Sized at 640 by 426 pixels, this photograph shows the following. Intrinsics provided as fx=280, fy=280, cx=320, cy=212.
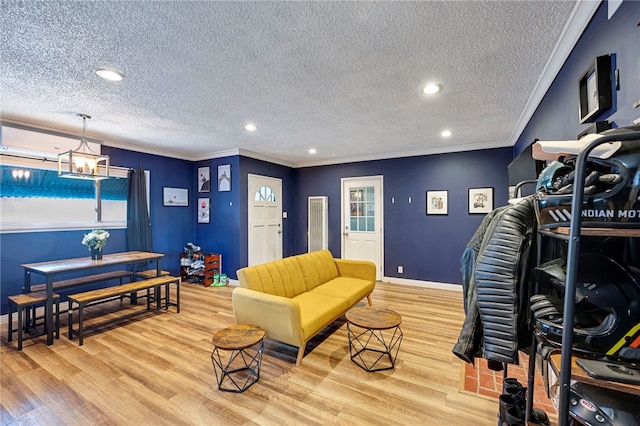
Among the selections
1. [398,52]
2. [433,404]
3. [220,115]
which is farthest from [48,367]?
[398,52]

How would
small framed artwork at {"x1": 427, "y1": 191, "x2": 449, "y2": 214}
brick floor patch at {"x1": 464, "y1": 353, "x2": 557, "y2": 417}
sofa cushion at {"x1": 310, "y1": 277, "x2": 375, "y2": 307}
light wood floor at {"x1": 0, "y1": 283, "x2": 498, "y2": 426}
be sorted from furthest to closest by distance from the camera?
small framed artwork at {"x1": 427, "y1": 191, "x2": 449, "y2": 214} < sofa cushion at {"x1": 310, "y1": 277, "x2": 375, "y2": 307} < brick floor patch at {"x1": 464, "y1": 353, "x2": 557, "y2": 417} < light wood floor at {"x1": 0, "y1": 283, "x2": 498, "y2": 426}

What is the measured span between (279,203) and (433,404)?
488 centimetres

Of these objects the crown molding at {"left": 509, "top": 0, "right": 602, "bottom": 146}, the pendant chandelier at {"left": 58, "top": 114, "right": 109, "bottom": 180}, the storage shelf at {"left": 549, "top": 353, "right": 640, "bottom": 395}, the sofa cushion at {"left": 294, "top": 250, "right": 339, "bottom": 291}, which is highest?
the crown molding at {"left": 509, "top": 0, "right": 602, "bottom": 146}

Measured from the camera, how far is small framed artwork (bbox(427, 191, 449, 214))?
505 centimetres

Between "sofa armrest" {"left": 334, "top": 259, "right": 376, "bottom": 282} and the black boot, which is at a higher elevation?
"sofa armrest" {"left": 334, "top": 259, "right": 376, "bottom": 282}

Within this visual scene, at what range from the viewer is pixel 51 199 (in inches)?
156

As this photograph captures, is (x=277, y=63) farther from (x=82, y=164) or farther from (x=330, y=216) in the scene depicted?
(x=330, y=216)

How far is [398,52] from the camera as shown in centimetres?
198

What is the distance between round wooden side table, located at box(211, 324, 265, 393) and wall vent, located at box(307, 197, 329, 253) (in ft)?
12.4

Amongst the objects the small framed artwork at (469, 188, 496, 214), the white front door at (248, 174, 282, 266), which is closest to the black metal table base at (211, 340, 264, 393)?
the white front door at (248, 174, 282, 266)

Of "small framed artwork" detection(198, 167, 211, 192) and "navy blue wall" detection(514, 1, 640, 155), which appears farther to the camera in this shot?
"small framed artwork" detection(198, 167, 211, 192)

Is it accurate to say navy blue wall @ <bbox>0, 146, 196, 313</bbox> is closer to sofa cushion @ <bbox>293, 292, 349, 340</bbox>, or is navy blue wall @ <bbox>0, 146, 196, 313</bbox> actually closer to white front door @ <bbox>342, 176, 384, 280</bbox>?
white front door @ <bbox>342, 176, 384, 280</bbox>

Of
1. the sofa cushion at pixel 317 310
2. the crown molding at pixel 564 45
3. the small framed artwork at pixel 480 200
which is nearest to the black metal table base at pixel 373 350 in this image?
the sofa cushion at pixel 317 310

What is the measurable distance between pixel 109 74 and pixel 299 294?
279 centimetres
